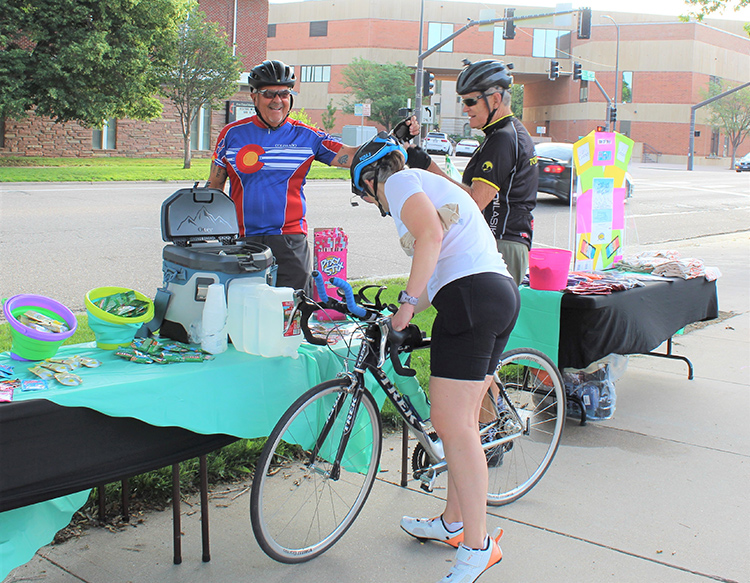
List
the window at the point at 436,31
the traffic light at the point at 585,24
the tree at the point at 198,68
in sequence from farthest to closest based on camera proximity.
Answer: the window at the point at 436,31 < the traffic light at the point at 585,24 < the tree at the point at 198,68

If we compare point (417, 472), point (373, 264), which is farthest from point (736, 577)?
point (373, 264)

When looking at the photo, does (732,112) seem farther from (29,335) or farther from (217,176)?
(29,335)

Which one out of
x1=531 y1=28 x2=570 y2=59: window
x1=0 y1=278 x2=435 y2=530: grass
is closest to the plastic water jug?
x1=0 y1=278 x2=435 y2=530: grass

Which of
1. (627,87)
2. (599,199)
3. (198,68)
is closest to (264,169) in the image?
(599,199)

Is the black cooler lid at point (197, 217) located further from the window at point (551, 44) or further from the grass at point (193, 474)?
the window at point (551, 44)

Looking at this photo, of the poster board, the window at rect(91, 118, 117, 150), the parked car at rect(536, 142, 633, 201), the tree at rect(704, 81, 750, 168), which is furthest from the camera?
the tree at rect(704, 81, 750, 168)

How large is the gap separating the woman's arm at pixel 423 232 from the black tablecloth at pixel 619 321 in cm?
202

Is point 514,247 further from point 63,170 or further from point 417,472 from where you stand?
point 63,170

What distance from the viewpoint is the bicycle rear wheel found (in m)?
3.77

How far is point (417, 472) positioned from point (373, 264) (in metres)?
7.03

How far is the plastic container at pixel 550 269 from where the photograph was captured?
4559 millimetres

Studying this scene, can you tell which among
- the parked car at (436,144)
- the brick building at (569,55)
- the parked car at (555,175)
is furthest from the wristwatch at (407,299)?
the brick building at (569,55)

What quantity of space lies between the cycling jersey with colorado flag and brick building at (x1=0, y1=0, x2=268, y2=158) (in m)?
25.6

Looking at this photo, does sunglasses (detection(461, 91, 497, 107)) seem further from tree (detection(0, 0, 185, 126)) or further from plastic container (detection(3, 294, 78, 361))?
tree (detection(0, 0, 185, 126))
